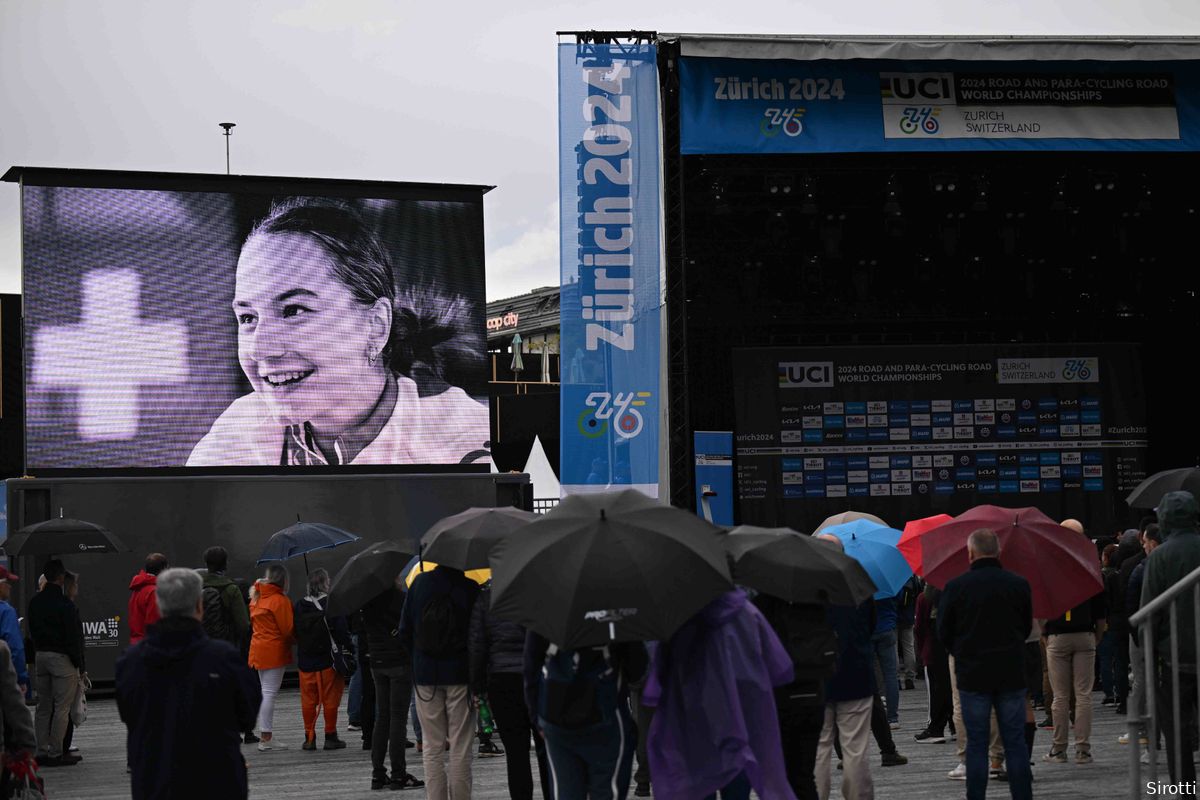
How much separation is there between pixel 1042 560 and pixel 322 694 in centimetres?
649

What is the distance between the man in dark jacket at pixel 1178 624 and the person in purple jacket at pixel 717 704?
1.82m

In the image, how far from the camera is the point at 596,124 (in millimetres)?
17641

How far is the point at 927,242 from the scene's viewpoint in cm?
2300

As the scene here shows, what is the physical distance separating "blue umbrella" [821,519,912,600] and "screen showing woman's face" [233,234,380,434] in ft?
37.5

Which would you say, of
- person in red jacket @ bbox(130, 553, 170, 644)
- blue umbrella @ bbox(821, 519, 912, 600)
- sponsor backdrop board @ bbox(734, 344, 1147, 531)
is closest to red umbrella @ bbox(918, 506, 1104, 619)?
blue umbrella @ bbox(821, 519, 912, 600)

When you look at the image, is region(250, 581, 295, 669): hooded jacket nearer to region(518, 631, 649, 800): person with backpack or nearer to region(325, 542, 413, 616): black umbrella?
region(325, 542, 413, 616): black umbrella

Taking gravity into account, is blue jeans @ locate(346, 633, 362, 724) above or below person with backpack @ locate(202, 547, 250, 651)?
below

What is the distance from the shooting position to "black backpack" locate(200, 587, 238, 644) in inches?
473

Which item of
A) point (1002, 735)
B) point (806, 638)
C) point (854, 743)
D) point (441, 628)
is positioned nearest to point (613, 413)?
point (441, 628)

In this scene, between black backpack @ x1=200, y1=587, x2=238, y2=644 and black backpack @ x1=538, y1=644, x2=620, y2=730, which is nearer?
black backpack @ x1=538, y1=644, x2=620, y2=730

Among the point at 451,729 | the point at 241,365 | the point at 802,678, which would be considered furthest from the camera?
the point at 241,365

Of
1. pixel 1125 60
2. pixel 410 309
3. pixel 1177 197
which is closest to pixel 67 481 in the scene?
pixel 410 309

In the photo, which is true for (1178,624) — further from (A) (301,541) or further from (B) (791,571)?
(A) (301,541)

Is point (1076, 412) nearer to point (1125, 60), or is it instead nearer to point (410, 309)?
point (1125, 60)
